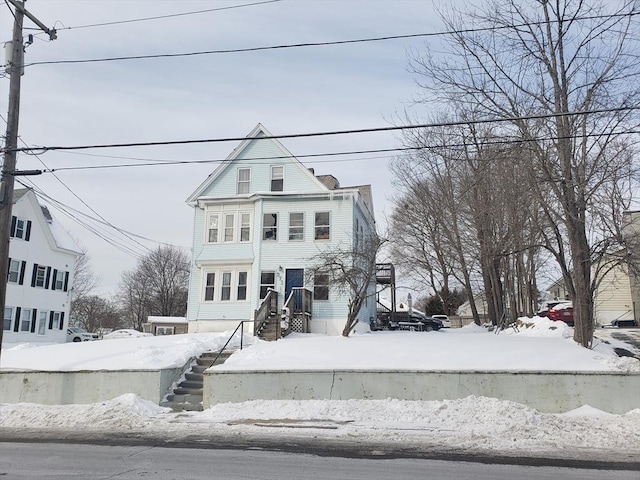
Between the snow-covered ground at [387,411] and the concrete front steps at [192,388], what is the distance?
41 cm

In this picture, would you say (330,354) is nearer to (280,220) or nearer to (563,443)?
(563,443)

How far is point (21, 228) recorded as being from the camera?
36906 mm

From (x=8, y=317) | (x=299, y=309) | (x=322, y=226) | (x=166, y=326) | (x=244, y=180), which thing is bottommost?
(x=166, y=326)

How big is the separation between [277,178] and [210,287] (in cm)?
641

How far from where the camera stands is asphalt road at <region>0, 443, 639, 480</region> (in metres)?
7.27

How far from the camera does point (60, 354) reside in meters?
16.8

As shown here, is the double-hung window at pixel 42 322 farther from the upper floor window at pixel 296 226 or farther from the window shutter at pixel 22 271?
the upper floor window at pixel 296 226

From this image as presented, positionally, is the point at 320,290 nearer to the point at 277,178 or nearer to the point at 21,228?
the point at 277,178

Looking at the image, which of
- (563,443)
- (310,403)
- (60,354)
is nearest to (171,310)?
(60,354)

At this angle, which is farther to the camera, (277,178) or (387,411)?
(277,178)

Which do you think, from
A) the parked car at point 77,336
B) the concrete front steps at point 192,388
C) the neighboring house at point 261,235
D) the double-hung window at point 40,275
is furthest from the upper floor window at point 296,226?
the parked car at point 77,336

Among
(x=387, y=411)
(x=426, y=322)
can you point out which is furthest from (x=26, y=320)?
(x=387, y=411)

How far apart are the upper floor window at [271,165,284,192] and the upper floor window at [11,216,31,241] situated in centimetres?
2021

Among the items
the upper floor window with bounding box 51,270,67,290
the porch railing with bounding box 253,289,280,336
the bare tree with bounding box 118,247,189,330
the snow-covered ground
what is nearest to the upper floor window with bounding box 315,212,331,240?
the porch railing with bounding box 253,289,280,336
